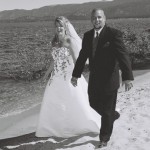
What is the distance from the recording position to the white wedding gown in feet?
22.5

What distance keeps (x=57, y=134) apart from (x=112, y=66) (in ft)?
6.13

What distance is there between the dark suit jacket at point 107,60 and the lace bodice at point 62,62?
0.93 metres

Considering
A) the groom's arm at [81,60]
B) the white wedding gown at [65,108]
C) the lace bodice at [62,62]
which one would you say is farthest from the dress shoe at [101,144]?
the lace bodice at [62,62]

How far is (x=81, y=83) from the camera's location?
7.09 m

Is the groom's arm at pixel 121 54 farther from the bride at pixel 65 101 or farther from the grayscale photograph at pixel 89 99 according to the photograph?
the bride at pixel 65 101

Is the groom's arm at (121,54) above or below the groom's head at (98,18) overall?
below

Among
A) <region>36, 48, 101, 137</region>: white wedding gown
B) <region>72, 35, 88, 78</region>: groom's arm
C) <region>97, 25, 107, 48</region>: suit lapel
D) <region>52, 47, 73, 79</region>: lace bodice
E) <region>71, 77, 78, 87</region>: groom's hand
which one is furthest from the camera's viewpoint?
<region>52, 47, 73, 79</region>: lace bodice

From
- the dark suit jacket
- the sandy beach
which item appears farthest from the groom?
the sandy beach

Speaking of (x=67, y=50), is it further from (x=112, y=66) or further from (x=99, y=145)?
(x=99, y=145)

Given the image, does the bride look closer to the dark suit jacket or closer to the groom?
the groom

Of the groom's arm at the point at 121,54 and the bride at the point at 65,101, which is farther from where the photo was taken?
the bride at the point at 65,101

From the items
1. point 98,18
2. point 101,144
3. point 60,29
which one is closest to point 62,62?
point 60,29

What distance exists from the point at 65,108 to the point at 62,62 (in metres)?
0.87

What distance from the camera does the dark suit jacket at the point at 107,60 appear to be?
5672mm
